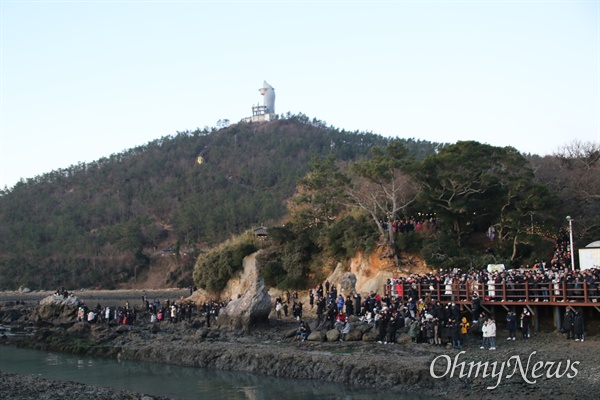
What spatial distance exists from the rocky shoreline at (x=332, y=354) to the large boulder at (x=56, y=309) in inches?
167

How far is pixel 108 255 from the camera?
90625 mm

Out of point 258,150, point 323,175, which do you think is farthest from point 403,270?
point 258,150

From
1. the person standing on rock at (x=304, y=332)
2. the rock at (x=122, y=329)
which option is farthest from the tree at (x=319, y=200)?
the person standing on rock at (x=304, y=332)

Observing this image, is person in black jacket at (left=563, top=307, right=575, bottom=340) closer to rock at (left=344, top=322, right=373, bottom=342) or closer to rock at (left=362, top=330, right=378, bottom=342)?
rock at (left=362, top=330, right=378, bottom=342)

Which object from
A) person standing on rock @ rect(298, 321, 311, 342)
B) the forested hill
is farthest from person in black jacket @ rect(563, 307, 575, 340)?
the forested hill

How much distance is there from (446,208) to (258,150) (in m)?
107

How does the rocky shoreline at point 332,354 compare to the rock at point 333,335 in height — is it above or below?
below

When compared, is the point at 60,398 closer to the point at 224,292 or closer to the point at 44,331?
the point at 44,331

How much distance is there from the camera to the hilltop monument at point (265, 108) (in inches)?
5940

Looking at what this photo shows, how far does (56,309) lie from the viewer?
39.0 meters

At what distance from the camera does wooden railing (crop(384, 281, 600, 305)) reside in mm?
23922

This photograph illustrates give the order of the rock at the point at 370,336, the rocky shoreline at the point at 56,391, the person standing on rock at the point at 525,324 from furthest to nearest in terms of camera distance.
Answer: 1. the rock at the point at 370,336
2. the person standing on rock at the point at 525,324
3. the rocky shoreline at the point at 56,391

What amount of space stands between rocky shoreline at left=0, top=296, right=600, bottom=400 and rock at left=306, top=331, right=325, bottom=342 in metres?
0.32

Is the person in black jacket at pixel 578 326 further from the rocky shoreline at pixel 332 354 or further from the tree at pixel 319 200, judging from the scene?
the tree at pixel 319 200
